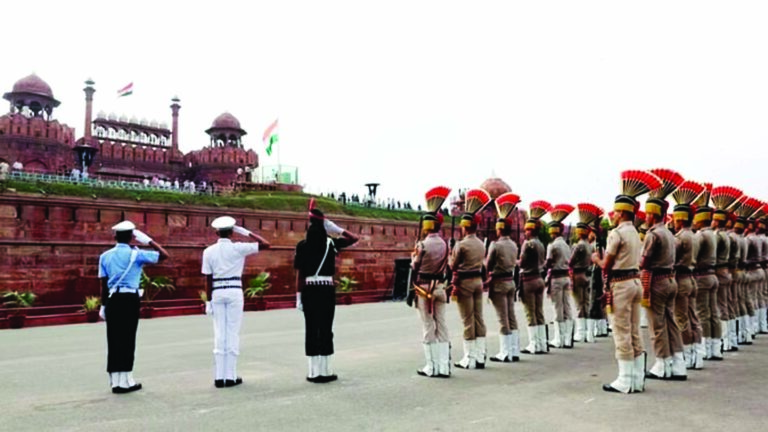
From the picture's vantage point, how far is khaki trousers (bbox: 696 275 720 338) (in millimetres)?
7602

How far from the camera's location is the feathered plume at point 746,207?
10039 mm

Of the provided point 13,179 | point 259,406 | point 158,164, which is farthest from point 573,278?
point 158,164

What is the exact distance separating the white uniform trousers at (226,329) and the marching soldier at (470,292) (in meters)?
2.47

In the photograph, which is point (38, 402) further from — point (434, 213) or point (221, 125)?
point (221, 125)

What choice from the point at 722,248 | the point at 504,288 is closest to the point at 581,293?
the point at 722,248

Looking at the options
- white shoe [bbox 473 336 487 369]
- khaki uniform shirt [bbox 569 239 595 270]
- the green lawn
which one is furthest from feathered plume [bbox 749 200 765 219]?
the green lawn

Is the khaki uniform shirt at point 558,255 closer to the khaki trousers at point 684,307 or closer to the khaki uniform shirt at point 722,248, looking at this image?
the khaki uniform shirt at point 722,248

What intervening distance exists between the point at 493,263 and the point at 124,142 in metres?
35.3

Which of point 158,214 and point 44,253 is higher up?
point 158,214

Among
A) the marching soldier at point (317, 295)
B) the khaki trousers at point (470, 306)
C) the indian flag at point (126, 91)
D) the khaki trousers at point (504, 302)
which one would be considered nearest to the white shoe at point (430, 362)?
the khaki trousers at point (470, 306)

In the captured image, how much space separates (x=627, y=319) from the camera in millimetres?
Answer: 5746

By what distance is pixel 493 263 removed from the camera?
7.79 m

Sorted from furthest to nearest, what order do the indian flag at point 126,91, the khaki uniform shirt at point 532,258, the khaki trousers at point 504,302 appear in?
the indian flag at point 126,91
the khaki uniform shirt at point 532,258
the khaki trousers at point 504,302

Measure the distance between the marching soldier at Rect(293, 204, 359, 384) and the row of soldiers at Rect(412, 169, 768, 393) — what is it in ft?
3.40
